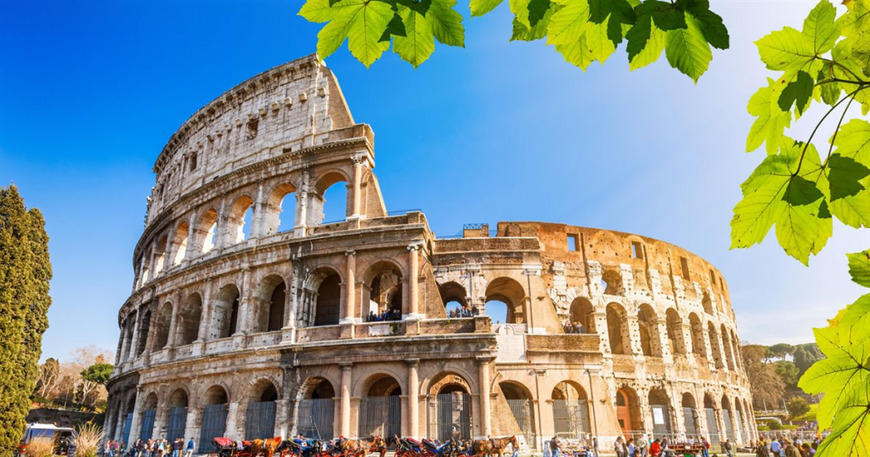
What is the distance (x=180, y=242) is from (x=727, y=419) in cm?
2884

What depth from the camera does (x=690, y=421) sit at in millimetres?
22625

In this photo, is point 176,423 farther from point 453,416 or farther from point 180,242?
point 453,416

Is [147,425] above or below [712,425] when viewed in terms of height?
above

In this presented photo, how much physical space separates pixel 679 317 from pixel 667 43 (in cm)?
2675

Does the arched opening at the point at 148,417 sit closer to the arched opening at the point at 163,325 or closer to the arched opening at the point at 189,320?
the arched opening at the point at 163,325

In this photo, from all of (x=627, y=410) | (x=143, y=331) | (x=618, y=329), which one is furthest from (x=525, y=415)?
(x=143, y=331)

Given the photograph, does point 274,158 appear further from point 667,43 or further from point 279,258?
point 667,43

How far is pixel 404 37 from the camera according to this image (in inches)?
66.2

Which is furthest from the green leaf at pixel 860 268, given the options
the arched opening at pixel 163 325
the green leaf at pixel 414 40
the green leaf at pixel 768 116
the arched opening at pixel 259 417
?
the arched opening at pixel 163 325

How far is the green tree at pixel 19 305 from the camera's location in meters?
15.6

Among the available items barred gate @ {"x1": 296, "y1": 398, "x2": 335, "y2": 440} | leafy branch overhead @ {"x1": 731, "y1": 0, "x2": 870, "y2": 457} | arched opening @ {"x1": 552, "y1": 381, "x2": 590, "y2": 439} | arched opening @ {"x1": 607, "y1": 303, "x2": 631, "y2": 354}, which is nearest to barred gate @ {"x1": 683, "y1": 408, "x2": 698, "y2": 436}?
arched opening @ {"x1": 607, "y1": 303, "x2": 631, "y2": 354}

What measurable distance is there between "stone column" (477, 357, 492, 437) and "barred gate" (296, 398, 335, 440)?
4912mm

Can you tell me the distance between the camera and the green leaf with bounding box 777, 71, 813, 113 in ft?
4.16

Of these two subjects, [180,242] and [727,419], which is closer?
[180,242]
